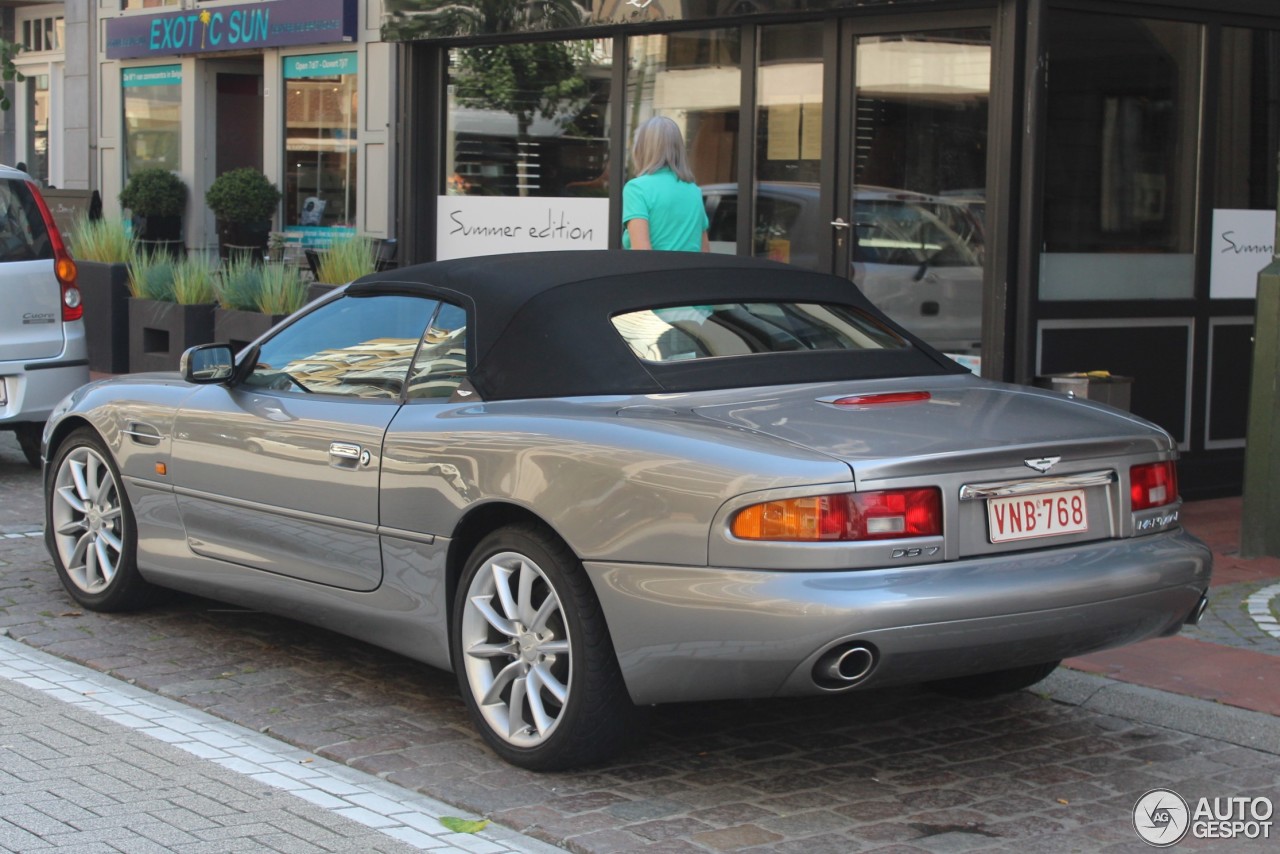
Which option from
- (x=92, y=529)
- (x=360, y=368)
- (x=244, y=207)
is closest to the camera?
(x=360, y=368)

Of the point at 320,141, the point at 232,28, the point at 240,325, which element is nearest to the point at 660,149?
the point at 240,325

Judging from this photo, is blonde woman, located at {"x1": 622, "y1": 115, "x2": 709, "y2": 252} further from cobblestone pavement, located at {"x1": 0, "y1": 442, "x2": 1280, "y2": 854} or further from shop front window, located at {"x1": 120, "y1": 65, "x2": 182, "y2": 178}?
shop front window, located at {"x1": 120, "y1": 65, "x2": 182, "y2": 178}

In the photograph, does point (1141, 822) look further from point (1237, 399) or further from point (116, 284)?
point (116, 284)

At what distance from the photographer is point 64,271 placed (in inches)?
399

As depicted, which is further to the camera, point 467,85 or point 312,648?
point 467,85

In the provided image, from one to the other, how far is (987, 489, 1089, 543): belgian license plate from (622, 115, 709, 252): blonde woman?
3.81 metres

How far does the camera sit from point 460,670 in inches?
198

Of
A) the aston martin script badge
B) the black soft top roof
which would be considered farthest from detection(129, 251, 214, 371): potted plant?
the aston martin script badge

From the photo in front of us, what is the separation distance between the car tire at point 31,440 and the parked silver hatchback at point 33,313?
0.10 meters

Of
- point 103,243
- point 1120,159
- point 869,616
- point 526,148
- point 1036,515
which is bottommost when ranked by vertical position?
point 869,616

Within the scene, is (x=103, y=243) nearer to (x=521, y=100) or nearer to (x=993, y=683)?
(x=521, y=100)

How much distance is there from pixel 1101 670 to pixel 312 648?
2.81m

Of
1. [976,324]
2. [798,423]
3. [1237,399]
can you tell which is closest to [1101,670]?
[798,423]

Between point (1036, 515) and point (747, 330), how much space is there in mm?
1205
